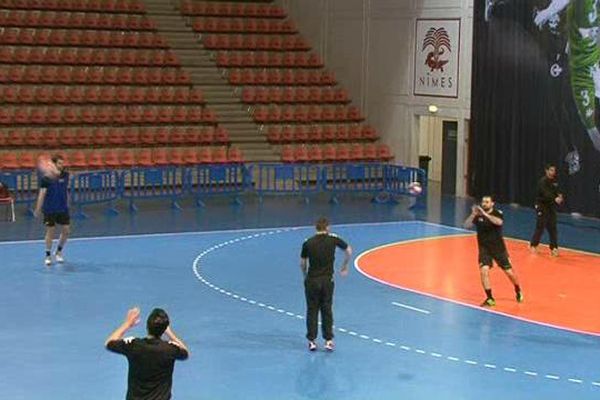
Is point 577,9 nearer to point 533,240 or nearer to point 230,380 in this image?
point 533,240

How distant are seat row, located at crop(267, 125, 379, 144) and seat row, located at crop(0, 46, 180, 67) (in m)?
4.06

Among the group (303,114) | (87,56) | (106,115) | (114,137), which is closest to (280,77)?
(303,114)

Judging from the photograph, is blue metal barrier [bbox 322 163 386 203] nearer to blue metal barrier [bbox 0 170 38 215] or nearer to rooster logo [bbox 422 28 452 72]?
rooster logo [bbox 422 28 452 72]

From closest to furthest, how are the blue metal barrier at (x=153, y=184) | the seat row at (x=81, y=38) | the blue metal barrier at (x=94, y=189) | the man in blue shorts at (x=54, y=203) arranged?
the man in blue shorts at (x=54, y=203), the blue metal barrier at (x=94, y=189), the blue metal barrier at (x=153, y=184), the seat row at (x=81, y=38)

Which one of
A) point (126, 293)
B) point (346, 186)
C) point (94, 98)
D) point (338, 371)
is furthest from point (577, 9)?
point (338, 371)

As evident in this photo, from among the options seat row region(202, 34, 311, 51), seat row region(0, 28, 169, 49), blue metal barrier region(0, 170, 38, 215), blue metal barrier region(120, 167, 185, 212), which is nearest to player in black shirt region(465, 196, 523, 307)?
blue metal barrier region(120, 167, 185, 212)

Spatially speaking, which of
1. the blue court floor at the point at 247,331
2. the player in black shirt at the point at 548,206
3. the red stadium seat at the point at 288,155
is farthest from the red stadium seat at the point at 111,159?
the player in black shirt at the point at 548,206

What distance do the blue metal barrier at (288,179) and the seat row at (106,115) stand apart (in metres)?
3.17

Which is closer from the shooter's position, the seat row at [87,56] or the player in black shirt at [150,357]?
the player in black shirt at [150,357]

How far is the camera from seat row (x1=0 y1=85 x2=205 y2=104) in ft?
108

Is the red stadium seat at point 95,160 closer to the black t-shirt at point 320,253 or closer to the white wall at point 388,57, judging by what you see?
the white wall at point 388,57

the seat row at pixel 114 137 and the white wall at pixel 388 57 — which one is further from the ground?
the white wall at pixel 388 57

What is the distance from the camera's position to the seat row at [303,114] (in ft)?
120

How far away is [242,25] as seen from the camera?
4028cm
